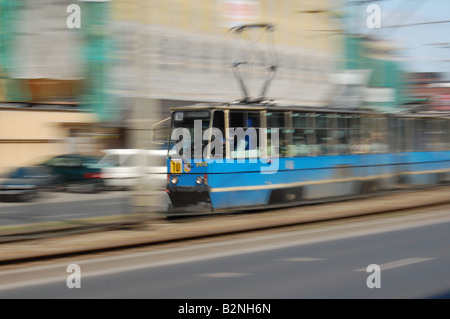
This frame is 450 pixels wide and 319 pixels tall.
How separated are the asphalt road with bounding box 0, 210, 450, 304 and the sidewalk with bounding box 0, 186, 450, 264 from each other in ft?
1.90

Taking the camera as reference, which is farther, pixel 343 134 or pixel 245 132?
pixel 343 134

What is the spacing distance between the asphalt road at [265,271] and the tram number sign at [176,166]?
3.67 meters

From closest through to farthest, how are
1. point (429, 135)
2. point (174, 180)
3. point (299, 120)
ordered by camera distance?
point (174, 180)
point (299, 120)
point (429, 135)

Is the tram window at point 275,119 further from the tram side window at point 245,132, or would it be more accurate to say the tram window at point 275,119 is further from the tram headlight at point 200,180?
the tram headlight at point 200,180

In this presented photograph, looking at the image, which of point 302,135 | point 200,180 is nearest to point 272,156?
point 302,135

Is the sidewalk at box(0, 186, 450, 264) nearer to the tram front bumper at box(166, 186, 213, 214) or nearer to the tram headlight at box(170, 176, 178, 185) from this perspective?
the tram front bumper at box(166, 186, 213, 214)

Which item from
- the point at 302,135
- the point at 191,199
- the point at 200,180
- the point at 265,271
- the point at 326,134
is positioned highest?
the point at 326,134

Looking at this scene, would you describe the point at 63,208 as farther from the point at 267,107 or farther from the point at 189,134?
the point at 267,107

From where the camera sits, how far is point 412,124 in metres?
23.9

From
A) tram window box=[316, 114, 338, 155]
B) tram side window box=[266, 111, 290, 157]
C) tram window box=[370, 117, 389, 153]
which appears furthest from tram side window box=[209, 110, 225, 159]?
tram window box=[370, 117, 389, 153]

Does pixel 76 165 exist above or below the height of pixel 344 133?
below

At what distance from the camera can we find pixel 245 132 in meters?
16.5

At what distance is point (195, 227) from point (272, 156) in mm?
3532
